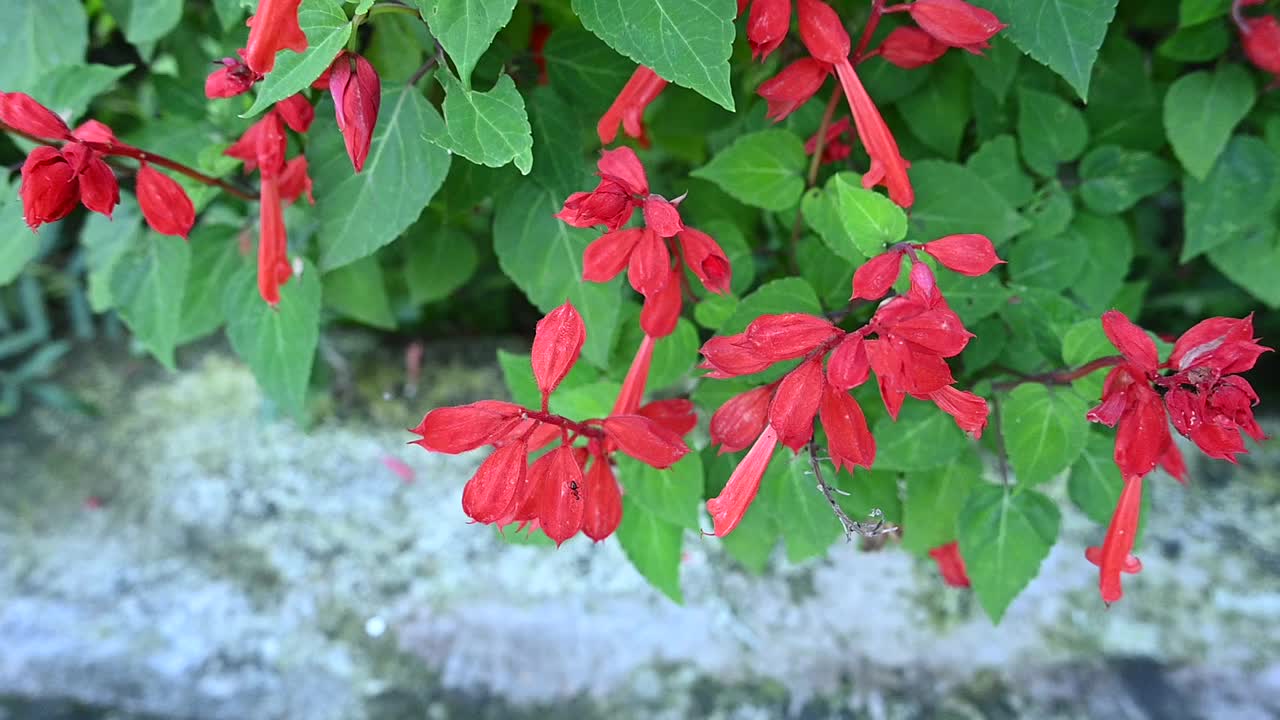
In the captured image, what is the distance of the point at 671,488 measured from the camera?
88 centimetres

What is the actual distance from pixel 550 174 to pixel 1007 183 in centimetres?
49

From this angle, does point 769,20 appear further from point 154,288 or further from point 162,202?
point 154,288

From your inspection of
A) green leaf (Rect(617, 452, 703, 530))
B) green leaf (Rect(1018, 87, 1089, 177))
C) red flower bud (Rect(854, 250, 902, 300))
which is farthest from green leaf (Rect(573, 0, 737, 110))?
green leaf (Rect(1018, 87, 1089, 177))

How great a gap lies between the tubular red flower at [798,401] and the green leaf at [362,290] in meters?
0.75

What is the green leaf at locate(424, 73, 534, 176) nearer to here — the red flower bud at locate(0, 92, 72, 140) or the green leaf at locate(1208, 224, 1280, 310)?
the red flower bud at locate(0, 92, 72, 140)

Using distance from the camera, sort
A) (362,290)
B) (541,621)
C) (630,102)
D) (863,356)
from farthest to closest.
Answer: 1. (541,621)
2. (362,290)
3. (630,102)
4. (863,356)

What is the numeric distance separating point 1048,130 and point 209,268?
0.98 meters

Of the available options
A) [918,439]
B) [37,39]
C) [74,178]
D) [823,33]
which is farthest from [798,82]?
[37,39]

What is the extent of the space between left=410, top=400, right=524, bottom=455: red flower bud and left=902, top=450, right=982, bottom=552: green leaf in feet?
1.89

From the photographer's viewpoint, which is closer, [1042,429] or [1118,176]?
[1042,429]

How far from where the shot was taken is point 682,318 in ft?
3.04

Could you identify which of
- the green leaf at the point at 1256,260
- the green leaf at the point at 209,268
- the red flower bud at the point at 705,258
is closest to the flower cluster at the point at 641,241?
Answer: the red flower bud at the point at 705,258

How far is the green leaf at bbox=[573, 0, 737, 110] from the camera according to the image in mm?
634

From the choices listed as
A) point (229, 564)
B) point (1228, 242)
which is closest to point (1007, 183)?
point (1228, 242)
